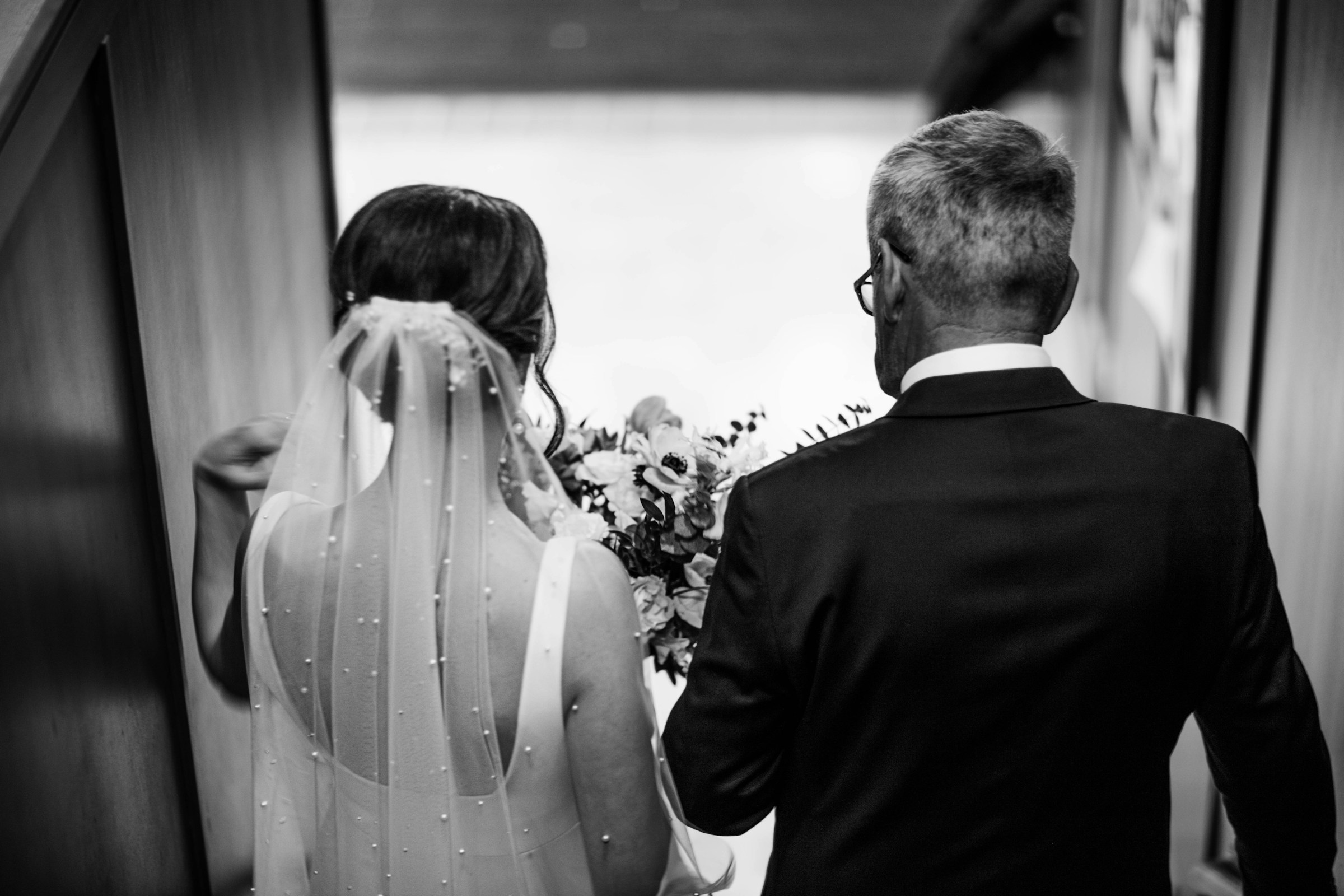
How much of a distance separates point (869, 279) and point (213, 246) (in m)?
1.33

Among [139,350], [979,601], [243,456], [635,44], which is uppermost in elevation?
[635,44]

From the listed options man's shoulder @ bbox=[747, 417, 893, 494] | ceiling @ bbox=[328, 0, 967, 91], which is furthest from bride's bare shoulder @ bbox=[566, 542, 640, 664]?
ceiling @ bbox=[328, 0, 967, 91]

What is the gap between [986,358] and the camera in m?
1.24

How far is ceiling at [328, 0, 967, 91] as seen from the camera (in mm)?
11648

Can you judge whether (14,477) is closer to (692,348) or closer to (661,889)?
(661,889)

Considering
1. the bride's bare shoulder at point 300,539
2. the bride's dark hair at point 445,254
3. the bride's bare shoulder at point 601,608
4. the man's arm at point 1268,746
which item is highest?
the bride's dark hair at point 445,254

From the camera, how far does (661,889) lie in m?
1.54

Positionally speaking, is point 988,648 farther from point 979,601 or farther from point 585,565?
point 585,565

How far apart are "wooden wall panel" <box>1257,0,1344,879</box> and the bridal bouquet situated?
3.61ft

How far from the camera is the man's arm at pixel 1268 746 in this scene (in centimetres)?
131

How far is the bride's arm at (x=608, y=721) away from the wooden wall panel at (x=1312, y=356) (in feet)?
4.20

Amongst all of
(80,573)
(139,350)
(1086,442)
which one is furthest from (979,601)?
(139,350)

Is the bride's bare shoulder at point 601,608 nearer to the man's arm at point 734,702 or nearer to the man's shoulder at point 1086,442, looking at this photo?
the man's arm at point 734,702

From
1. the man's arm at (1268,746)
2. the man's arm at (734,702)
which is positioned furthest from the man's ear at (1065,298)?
the man's arm at (734,702)
